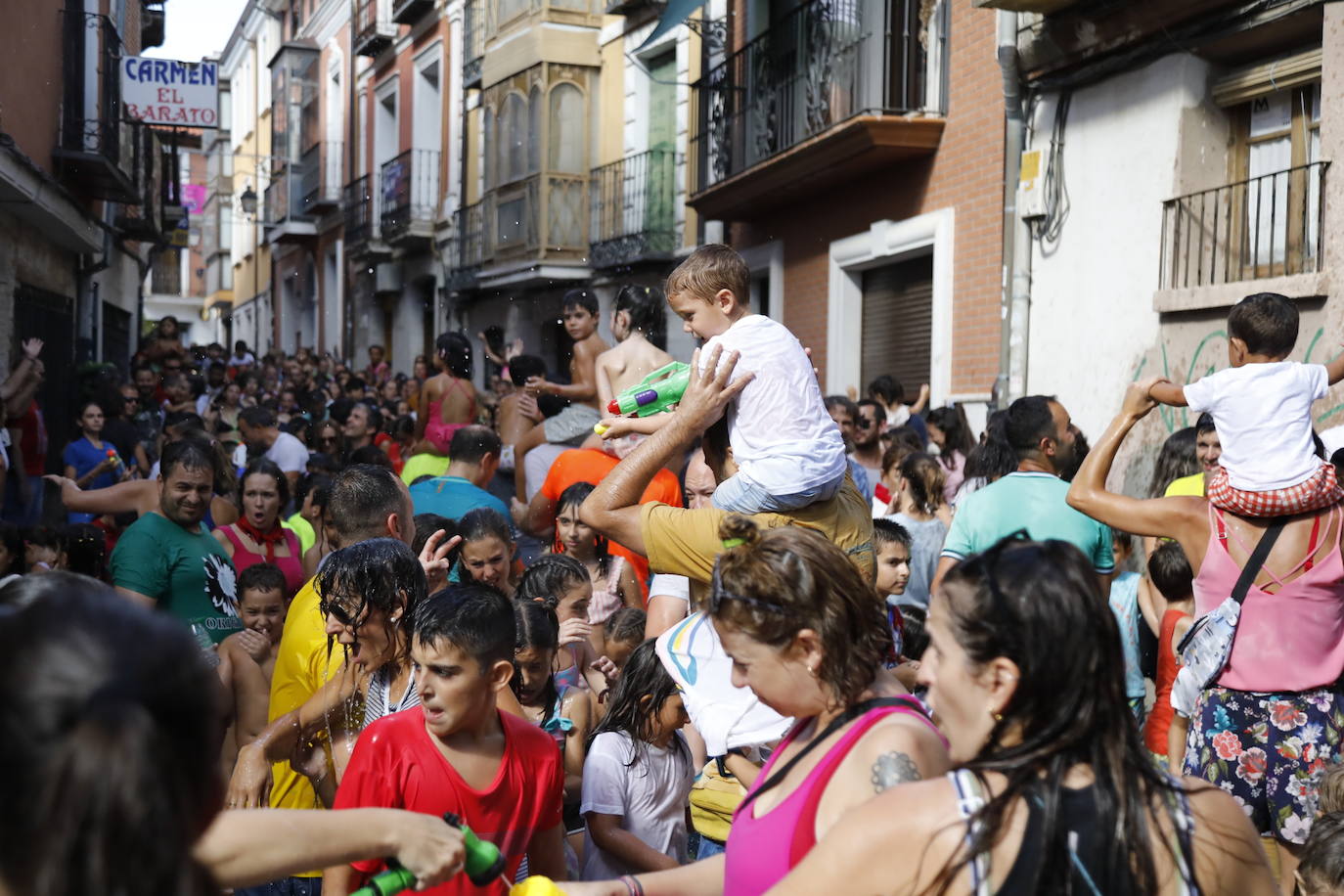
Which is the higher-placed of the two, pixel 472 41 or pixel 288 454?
pixel 472 41

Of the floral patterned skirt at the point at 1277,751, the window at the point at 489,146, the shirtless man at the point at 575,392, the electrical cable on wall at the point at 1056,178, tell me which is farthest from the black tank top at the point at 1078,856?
the window at the point at 489,146

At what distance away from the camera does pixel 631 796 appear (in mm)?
4109

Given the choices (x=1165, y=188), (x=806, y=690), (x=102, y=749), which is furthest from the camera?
(x=1165, y=188)

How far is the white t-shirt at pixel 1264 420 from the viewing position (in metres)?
4.51

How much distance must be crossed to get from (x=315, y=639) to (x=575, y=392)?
3928 millimetres

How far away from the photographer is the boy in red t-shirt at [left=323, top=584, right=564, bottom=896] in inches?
122

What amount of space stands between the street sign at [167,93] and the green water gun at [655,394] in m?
15.1

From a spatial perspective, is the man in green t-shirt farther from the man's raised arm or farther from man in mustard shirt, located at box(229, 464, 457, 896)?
the man's raised arm

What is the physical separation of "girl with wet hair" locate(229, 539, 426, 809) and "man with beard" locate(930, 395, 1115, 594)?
2.34 metres

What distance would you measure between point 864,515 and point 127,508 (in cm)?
380

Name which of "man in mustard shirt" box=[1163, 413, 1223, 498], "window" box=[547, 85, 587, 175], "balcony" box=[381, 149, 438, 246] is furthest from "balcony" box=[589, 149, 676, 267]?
"man in mustard shirt" box=[1163, 413, 1223, 498]

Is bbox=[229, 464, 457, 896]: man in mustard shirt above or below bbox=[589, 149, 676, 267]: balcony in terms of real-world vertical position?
below

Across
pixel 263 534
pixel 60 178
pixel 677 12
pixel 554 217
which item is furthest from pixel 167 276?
pixel 263 534

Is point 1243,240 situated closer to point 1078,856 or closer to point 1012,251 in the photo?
point 1012,251
